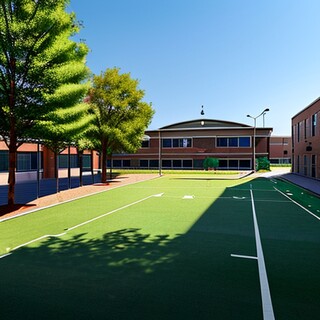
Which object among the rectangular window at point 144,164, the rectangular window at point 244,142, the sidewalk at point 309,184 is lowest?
the sidewalk at point 309,184

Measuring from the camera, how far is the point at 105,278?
601cm

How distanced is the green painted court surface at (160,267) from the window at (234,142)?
1638 inches

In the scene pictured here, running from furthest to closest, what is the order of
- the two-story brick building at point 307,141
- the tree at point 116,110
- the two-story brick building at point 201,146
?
the two-story brick building at point 201,146
the two-story brick building at point 307,141
the tree at point 116,110

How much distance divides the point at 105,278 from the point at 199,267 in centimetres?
219

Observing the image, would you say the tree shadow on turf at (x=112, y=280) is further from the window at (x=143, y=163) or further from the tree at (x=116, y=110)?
the window at (x=143, y=163)

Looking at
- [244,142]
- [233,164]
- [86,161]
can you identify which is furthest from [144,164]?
[244,142]

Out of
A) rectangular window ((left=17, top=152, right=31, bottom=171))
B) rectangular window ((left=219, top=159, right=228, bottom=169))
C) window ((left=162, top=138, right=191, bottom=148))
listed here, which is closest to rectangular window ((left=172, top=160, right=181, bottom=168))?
window ((left=162, top=138, right=191, bottom=148))

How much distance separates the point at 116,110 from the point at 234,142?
30822 millimetres

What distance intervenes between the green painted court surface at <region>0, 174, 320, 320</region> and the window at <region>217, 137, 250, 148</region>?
1638 inches

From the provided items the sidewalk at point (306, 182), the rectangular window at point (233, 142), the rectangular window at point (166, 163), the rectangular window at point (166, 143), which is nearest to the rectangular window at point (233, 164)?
the rectangular window at point (233, 142)

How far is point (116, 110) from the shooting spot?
1120 inches

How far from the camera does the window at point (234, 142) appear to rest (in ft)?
172

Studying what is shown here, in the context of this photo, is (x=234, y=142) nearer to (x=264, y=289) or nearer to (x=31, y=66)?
(x=31, y=66)

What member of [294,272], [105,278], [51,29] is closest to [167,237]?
[105,278]
